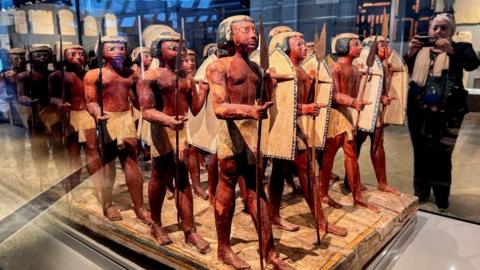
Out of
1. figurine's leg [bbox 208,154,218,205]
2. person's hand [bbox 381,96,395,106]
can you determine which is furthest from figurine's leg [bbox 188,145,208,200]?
person's hand [bbox 381,96,395,106]

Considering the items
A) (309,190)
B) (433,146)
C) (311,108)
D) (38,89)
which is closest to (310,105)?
(311,108)

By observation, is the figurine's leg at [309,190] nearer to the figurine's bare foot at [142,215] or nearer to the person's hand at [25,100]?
the figurine's bare foot at [142,215]

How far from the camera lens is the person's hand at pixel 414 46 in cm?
360

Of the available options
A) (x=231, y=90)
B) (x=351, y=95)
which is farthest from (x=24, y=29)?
(x=351, y=95)

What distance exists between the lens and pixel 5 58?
367 cm

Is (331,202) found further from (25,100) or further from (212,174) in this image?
(25,100)

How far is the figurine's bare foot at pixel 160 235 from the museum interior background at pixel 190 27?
120 cm

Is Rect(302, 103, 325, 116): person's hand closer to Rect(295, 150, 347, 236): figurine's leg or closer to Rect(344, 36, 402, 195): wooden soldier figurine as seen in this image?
Rect(295, 150, 347, 236): figurine's leg

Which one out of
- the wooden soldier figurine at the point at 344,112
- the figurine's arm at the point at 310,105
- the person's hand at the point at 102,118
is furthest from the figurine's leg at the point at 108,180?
the wooden soldier figurine at the point at 344,112

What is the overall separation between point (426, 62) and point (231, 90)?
2.42 metres

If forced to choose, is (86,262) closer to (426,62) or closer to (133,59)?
(133,59)

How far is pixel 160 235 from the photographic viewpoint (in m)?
2.47

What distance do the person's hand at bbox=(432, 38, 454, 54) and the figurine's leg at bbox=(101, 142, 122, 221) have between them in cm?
284

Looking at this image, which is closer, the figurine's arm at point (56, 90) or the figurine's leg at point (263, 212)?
the figurine's leg at point (263, 212)
